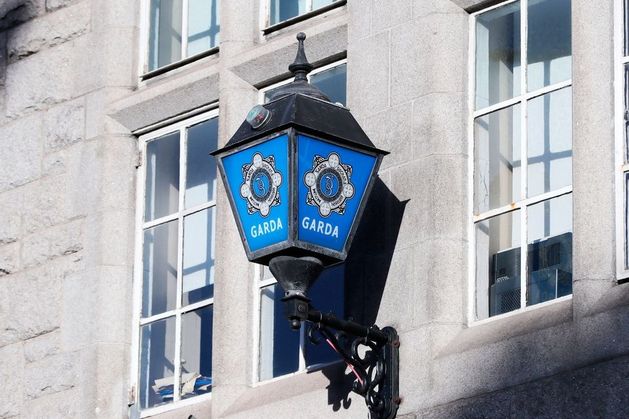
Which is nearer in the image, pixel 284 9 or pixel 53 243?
pixel 284 9

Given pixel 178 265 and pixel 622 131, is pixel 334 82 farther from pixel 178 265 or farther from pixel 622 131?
pixel 622 131

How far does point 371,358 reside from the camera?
32.2 feet

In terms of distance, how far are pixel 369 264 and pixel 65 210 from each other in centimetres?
222

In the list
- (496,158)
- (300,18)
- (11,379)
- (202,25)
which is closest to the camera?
(496,158)

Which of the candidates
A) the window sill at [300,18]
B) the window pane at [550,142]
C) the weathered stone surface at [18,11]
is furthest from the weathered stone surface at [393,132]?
the weathered stone surface at [18,11]

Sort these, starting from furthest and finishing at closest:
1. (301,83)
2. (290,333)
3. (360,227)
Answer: (290,333) < (360,227) < (301,83)

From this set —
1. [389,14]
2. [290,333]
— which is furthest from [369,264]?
[389,14]

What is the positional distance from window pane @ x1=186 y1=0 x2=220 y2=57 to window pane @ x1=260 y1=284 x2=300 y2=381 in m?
1.56

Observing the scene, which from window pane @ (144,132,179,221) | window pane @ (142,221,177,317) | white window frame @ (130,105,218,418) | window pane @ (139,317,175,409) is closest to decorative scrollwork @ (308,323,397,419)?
white window frame @ (130,105,218,418)

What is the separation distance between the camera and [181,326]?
11.2 meters

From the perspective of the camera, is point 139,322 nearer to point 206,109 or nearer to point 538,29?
point 206,109

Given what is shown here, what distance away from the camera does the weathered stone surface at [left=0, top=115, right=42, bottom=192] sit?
12.0 meters

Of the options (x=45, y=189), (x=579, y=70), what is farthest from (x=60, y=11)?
(x=579, y=70)

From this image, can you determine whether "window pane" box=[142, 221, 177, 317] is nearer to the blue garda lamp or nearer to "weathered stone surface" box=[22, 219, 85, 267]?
"weathered stone surface" box=[22, 219, 85, 267]
